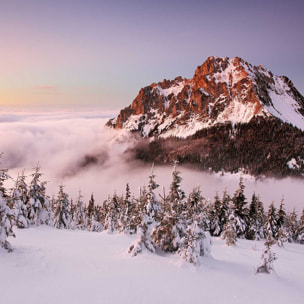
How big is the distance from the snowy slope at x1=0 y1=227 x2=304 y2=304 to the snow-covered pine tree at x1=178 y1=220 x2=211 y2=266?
1.63 feet

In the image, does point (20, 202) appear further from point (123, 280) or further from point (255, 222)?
point (255, 222)

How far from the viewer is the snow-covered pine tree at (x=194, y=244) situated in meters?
13.6

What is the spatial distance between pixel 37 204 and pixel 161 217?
776 inches

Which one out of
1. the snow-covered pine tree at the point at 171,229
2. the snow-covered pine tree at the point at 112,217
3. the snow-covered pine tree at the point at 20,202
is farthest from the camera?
the snow-covered pine tree at the point at 112,217

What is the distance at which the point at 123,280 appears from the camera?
10867 mm

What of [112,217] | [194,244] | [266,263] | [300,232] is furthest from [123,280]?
[300,232]

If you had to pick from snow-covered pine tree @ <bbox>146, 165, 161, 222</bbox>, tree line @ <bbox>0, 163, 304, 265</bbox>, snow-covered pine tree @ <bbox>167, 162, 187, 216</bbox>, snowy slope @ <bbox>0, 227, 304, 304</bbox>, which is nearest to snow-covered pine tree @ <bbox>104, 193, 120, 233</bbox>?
tree line @ <bbox>0, 163, 304, 265</bbox>

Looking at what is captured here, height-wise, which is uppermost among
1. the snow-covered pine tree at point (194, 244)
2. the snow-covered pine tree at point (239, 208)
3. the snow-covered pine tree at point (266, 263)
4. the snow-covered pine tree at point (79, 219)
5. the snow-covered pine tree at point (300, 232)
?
the snow-covered pine tree at point (194, 244)

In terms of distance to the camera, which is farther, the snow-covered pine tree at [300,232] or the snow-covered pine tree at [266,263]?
the snow-covered pine tree at [300,232]

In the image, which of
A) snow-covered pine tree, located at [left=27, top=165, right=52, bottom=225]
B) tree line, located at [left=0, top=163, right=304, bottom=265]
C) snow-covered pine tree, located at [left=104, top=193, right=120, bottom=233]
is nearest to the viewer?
tree line, located at [left=0, top=163, right=304, bottom=265]

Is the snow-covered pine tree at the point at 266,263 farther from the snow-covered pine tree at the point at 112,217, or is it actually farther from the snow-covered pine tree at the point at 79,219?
the snow-covered pine tree at the point at 79,219

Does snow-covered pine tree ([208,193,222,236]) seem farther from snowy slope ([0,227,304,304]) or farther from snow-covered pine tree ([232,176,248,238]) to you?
snowy slope ([0,227,304,304])

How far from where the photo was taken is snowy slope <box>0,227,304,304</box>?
30.5 ft

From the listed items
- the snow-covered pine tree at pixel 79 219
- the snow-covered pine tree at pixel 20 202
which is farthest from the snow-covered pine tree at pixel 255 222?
the snow-covered pine tree at pixel 20 202
